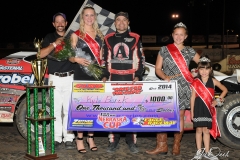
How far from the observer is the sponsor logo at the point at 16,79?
5.89m

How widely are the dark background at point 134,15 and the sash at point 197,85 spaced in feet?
142

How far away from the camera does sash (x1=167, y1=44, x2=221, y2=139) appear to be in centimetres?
514

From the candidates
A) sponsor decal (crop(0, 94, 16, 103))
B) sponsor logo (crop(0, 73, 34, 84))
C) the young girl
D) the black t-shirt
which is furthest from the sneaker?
sponsor decal (crop(0, 94, 16, 103))

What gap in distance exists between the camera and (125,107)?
204 inches

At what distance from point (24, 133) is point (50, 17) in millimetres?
55077

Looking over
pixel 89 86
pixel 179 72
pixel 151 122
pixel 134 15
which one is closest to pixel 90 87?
pixel 89 86

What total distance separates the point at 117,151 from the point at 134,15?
68.5 metres

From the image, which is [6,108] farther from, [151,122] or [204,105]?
[204,105]

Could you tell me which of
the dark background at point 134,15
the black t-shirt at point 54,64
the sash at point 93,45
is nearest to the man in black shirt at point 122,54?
the sash at point 93,45

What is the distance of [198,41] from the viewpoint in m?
48.3

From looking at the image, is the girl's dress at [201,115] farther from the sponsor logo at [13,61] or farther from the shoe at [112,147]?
the sponsor logo at [13,61]

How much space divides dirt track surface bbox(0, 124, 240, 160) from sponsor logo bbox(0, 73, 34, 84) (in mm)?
980

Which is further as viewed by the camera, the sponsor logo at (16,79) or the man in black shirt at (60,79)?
the sponsor logo at (16,79)

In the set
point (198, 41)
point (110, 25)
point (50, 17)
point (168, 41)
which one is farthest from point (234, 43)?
point (110, 25)
